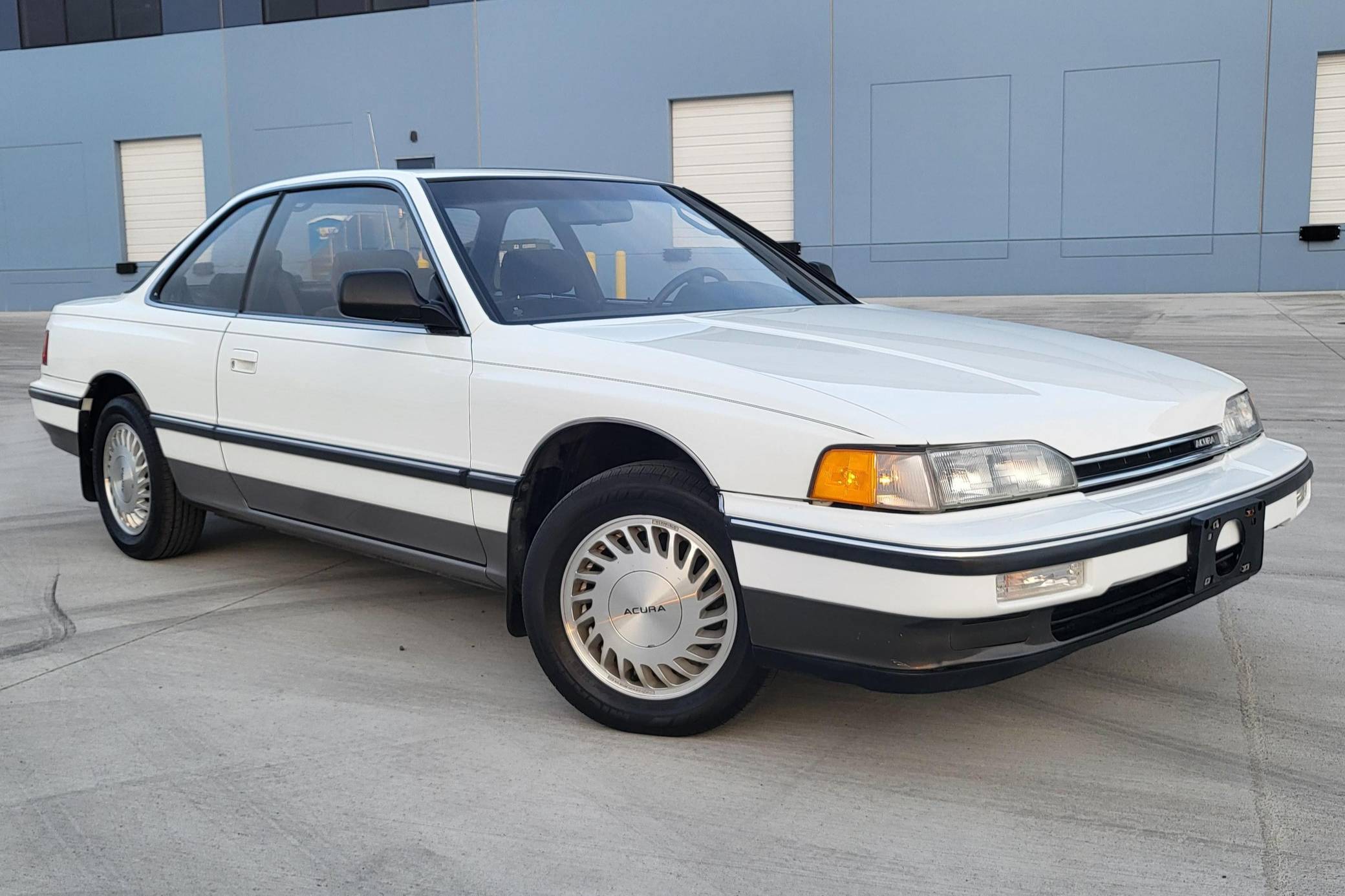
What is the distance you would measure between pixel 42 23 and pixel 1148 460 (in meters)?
29.4

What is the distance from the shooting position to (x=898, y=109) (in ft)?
68.3

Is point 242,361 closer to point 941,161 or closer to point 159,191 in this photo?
point 941,161

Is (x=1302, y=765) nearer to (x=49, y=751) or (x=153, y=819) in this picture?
(x=153, y=819)

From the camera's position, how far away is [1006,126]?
20188 mm

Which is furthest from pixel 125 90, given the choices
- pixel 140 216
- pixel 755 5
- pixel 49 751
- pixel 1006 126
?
pixel 49 751

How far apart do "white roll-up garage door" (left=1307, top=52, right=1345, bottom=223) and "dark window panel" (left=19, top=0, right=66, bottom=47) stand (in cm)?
2447

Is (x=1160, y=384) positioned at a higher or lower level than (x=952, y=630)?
higher

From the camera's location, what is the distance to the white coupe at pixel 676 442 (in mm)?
2727

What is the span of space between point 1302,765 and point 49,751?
3131mm

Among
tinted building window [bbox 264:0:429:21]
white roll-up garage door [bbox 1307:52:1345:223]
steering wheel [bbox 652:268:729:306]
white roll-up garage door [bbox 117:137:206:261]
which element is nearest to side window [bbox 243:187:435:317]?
steering wheel [bbox 652:268:729:306]

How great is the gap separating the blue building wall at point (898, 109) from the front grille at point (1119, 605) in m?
18.5

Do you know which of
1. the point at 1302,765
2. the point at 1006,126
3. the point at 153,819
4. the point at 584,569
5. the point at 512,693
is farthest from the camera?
the point at 1006,126

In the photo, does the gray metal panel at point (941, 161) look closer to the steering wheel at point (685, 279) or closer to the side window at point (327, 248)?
the steering wheel at point (685, 279)

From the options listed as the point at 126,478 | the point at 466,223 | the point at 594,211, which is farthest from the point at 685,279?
the point at 126,478
